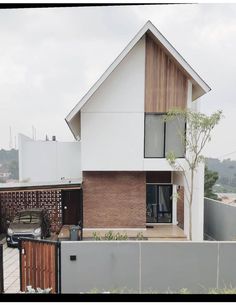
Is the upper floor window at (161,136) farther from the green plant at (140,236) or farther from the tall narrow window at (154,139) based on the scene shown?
the green plant at (140,236)

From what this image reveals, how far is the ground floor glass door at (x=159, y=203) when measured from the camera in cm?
1355

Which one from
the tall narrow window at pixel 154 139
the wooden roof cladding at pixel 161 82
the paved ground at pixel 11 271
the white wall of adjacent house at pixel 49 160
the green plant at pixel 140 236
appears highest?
the wooden roof cladding at pixel 161 82

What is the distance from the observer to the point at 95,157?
10719 millimetres

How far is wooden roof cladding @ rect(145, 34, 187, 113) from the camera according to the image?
1066 centimetres

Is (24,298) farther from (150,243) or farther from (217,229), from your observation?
(217,229)

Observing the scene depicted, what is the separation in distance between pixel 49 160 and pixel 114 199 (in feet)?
24.5

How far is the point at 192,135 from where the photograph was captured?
10000mm

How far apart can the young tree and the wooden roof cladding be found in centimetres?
51

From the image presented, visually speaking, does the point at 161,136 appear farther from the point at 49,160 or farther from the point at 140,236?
the point at 49,160

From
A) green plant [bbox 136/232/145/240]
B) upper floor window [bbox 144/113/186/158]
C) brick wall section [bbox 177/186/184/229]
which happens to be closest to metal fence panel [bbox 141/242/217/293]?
green plant [bbox 136/232/145/240]

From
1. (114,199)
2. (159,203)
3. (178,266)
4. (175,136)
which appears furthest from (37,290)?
(159,203)

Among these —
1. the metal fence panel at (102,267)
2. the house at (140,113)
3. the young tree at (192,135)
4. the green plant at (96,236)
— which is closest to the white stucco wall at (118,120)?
the house at (140,113)

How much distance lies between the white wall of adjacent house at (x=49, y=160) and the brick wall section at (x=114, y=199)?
6.15 meters

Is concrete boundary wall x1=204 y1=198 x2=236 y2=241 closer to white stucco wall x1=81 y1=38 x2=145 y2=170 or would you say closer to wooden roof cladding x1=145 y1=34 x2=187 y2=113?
white stucco wall x1=81 y1=38 x2=145 y2=170
